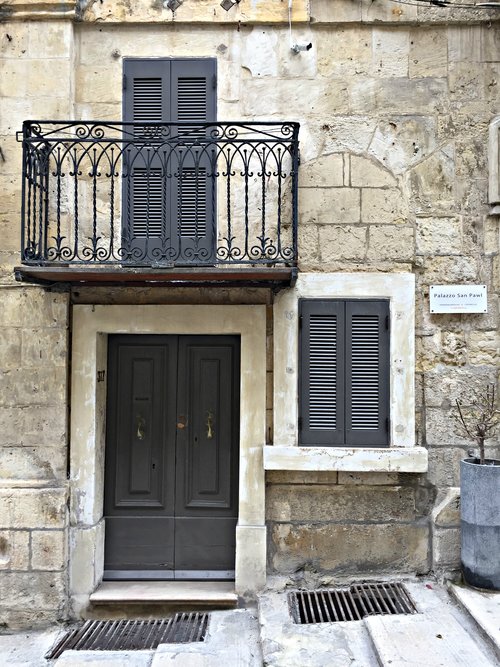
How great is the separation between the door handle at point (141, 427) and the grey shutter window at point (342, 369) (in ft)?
4.96

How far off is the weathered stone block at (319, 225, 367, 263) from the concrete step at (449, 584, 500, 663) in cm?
289

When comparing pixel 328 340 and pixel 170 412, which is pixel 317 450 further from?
pixel 170 412

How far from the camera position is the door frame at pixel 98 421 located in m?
4.99

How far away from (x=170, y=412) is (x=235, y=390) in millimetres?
653

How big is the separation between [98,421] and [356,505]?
2.44 m

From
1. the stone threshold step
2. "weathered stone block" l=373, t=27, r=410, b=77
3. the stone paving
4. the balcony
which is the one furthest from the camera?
"weathered stone block" l=373, t=27, r=410, b=77

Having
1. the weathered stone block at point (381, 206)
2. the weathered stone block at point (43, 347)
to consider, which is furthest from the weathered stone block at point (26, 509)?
the weathered stone block at point (381, 206)

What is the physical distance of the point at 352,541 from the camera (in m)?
5.02

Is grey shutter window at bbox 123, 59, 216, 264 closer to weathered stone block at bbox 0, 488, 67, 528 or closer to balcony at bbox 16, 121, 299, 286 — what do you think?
balcony at bbox 16, 121, 299, 286

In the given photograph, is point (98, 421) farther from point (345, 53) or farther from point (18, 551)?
point (345, 53)

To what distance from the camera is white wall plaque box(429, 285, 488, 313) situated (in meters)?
5.05

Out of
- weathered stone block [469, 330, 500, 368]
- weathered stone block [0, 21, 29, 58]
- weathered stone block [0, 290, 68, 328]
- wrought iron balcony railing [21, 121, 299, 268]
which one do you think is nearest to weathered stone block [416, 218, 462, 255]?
weathered stone block [469, 330, 500, 368]

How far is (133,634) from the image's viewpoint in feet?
15.3

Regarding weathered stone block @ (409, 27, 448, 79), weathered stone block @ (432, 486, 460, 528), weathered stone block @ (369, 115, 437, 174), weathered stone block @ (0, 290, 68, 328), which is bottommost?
weathered stone block @ (432, 486, 460, 528)
